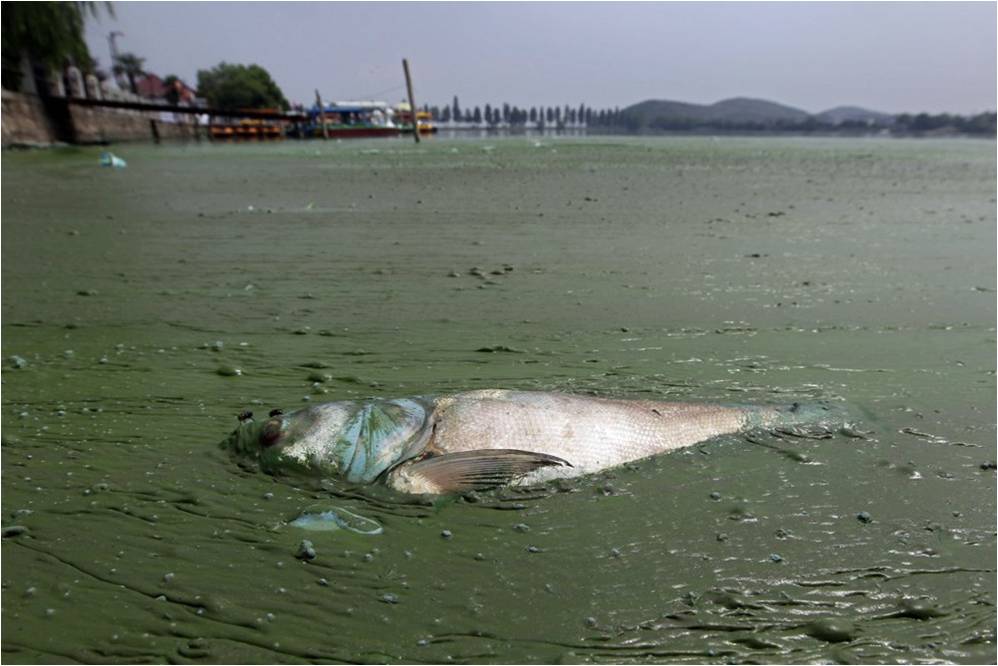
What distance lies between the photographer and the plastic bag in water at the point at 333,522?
230 centimetres

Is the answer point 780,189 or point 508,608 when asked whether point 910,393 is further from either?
point 780,189

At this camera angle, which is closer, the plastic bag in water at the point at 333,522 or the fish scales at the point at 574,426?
the plastic bag in water at the point at 333,522

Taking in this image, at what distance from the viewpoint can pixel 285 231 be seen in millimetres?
7863

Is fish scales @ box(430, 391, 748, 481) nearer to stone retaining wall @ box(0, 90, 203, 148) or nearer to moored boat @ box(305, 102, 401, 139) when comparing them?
stone retaining wall @ box(0, 90, 203, 148)

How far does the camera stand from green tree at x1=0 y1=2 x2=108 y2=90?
88.5 ft

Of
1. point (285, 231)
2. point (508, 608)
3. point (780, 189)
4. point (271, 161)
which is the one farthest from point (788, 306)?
point (271, 161)

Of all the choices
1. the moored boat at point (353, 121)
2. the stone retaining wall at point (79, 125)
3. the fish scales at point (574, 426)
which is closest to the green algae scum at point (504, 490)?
the fish scales at point (574, 426)

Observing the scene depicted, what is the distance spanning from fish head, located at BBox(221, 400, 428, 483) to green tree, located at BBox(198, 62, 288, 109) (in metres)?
78.9

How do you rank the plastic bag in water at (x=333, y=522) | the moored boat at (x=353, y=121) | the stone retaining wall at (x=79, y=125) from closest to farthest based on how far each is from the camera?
the plastic bag in water at (x=333, y=522) < the stone retaining wall at (x=79, y=125) < the moored boat at (x=353, y=121)

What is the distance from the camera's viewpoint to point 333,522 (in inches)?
91.6

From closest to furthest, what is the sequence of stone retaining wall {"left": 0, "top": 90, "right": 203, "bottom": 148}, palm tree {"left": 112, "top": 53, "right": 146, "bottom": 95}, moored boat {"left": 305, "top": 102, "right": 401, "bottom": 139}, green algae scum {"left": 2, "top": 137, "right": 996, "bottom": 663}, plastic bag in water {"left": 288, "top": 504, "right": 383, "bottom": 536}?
1. green algae scum {"left": 2, "top": 137, "right": 996, "bottom": 663}
2. plastic bag in water {"left": 288, "top": 504, "right": 383, "bottom": 536}
3. stone retaining wall {"left": 0, "top": 90, "right": 203, "bottom": 148}
4. moored boat {"left": 305, "top": 102, "right": 401, "bottom": 139}
5. palm tree {"left": 112, "top": 53, "right": 146, "bottom": 95}

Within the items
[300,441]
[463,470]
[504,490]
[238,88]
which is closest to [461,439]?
[463,470]

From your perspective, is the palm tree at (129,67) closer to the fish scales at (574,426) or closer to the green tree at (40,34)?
the green tree at (40,34)

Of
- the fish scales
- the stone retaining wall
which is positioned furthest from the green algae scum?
the stone retaining wall
